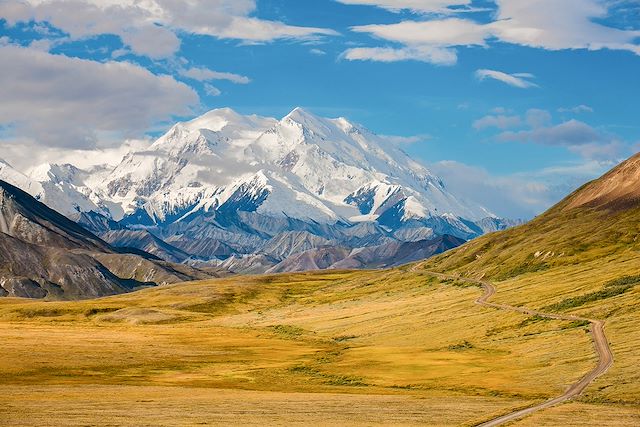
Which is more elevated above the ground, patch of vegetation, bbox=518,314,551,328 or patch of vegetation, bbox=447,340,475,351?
patch of vegetation, bbox=518,314,551,328

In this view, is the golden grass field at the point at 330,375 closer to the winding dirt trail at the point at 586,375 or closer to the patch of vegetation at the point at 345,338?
the patch of vegetation at the point at 345,338

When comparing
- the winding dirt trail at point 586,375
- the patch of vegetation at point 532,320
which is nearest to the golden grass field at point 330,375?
the patch of vegetation at point 532,320

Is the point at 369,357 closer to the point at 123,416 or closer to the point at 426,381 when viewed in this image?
the point at 426,381

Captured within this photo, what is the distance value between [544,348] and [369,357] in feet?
102

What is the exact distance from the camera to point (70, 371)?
128 metres

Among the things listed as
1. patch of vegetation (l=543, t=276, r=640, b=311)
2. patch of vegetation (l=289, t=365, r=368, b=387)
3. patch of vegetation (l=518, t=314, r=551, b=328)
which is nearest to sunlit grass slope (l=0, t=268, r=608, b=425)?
patch of vegetation (l=289, t=365, r=368, b=387)

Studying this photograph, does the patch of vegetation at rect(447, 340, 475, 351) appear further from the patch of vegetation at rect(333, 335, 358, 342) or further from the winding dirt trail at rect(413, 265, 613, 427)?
the patch of vegetation at rect(333, 335, 358, 342)

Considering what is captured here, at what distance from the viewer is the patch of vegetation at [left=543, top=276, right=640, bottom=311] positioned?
576ft

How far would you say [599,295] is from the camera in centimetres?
17800

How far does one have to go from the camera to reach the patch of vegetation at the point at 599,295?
17550 cm

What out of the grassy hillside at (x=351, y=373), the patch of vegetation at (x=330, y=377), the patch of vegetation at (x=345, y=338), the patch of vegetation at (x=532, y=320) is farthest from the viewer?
the patch of vegetation at (x=345, y=338)

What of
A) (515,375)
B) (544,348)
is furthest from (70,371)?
(544,348)

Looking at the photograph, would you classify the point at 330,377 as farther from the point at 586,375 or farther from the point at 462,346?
the point at 462,346

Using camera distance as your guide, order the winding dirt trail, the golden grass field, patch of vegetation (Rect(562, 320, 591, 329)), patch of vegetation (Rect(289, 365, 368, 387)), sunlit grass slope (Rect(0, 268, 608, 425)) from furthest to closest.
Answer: patch of vegetation (Rect(562, 320, 591, 329)) → patch of vegetation (Rect(289, 365, 368, 387)) → sunlit grass slope (Rect(0, 268, 608, 425)) → the winding dirt trail → the golden grass field
